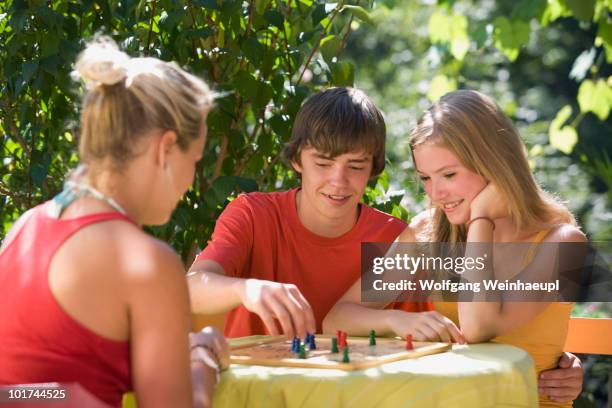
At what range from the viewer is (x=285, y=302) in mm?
2344

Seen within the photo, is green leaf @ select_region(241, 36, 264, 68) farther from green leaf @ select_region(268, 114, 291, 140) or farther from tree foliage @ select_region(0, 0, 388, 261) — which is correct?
green leaf @ select_region(268, 114, 291, 140)

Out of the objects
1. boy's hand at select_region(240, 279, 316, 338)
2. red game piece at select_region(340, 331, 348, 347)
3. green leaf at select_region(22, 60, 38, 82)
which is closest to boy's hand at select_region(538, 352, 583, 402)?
red game piece at select_region(340, 331, 348, 347)

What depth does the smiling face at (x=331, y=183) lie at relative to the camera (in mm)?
3174

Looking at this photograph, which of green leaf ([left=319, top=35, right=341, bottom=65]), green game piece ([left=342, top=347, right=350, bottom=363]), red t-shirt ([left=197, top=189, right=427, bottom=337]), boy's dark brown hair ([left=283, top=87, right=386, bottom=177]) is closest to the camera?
green game piece ([left=342, top=347, right=350, bottom=363])

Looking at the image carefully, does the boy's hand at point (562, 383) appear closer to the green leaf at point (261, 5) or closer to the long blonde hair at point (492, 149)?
the long blonde hair at point (492, 149)

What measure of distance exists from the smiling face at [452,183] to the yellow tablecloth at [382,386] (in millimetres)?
887

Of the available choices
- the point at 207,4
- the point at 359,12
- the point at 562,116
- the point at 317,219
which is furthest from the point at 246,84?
the point at 562,116

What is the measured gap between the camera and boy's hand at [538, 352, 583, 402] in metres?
2.78

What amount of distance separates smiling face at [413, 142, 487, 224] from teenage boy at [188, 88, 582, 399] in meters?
0.26

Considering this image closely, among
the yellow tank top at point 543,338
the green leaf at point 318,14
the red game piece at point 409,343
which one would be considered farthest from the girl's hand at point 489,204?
the green leaf at point 318,14

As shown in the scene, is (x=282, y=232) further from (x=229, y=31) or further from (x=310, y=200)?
(x=229, y=31)

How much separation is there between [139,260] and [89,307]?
123 millimetres

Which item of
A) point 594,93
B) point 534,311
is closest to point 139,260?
point 534,311

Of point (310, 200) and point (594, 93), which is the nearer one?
point (310, 200)
